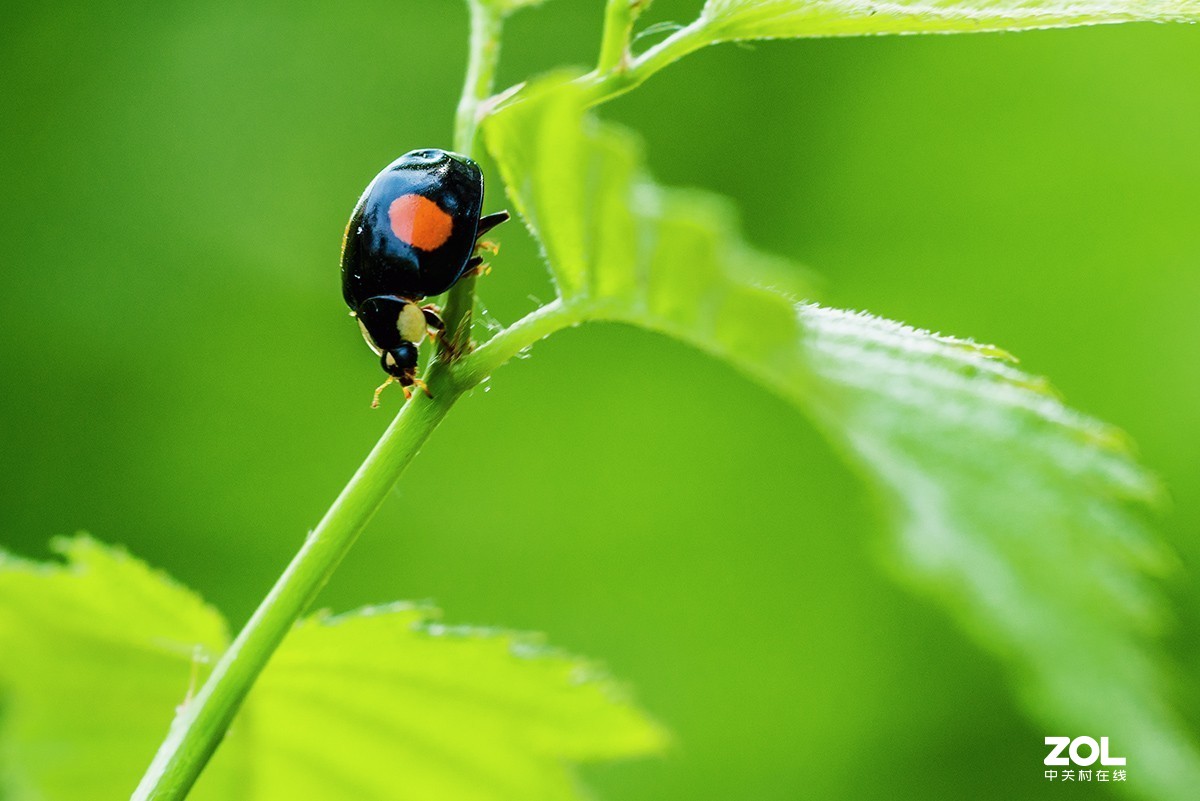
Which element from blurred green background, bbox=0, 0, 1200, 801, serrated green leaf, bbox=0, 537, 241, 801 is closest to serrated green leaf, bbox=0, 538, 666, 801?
serrated green leaf, bbox=0, 537, 241, 801

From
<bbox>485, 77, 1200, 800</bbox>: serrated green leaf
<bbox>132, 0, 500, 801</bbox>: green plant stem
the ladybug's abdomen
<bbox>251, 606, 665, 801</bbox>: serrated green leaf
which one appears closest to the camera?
<bbox>485, 77, 1200, 800</bbox>: serrated green leaf

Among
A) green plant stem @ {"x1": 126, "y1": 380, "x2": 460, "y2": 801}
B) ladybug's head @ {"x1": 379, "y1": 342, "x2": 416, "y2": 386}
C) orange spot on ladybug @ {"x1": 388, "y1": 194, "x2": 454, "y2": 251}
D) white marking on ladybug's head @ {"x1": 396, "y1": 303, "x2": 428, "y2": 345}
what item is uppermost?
ladybug's head @ {"x1": 379, "y1": 342, "x2": 416, "y2": 386}

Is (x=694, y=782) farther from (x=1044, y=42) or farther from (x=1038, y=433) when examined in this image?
(x=1038, y=433)

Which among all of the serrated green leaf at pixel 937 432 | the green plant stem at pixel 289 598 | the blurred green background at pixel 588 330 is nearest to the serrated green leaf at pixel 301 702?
the green plant stem at pixel 289 598

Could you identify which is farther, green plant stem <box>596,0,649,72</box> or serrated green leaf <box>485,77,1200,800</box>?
green plant stem <box>596,0,649,72</box>

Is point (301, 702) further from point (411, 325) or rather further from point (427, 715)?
point (411, 325)

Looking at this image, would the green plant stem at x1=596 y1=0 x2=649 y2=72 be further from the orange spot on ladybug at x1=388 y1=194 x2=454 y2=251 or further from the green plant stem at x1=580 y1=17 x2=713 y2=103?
the orange spot on ladybug at x1=388 y1=194 x2=454 y2=251

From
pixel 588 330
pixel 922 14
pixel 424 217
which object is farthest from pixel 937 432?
pixel 588 330
